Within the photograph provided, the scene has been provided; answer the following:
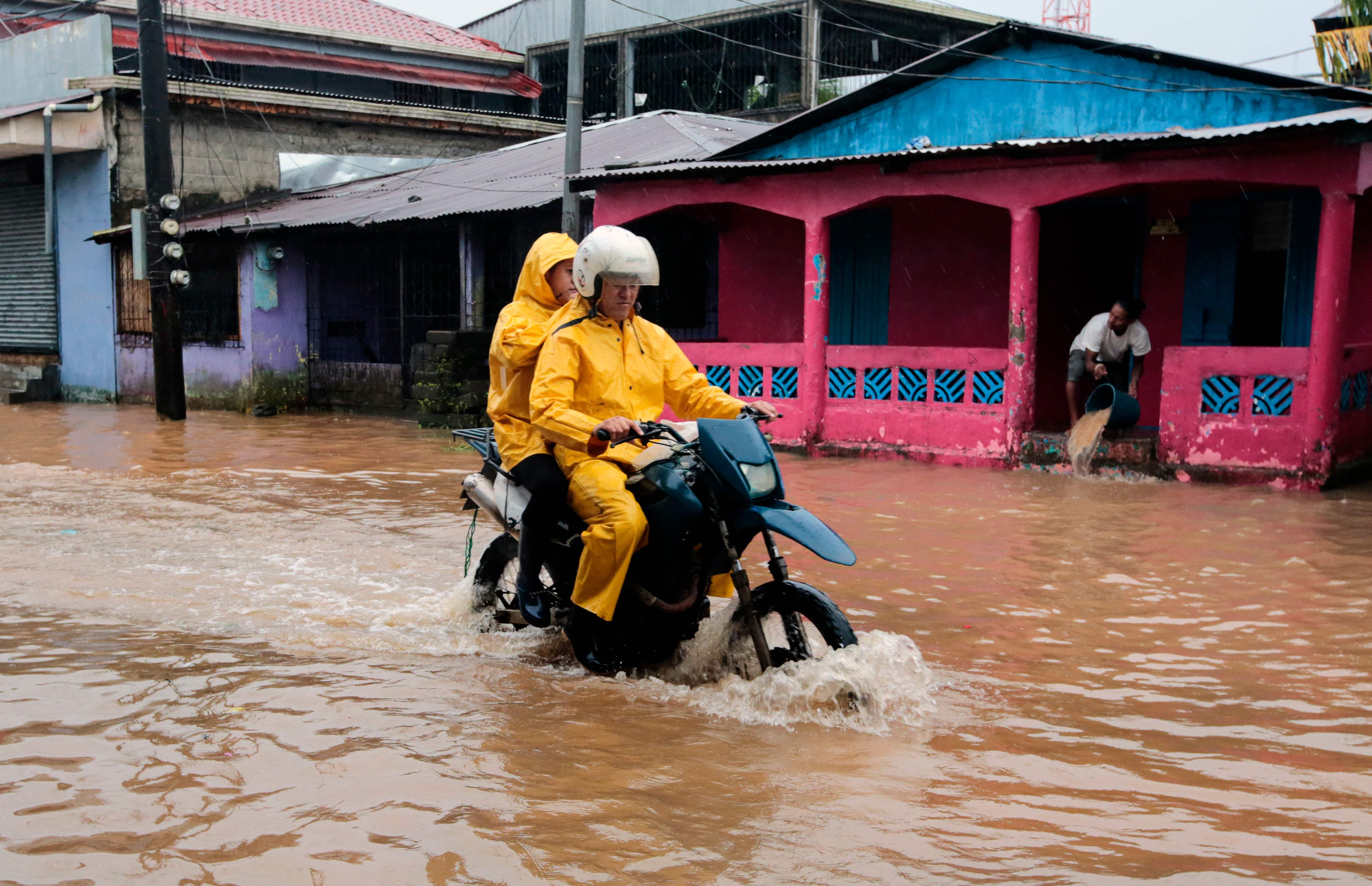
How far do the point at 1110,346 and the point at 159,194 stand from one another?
11846 mm

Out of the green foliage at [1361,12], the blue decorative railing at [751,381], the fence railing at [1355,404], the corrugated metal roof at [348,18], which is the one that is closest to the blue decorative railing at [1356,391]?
the fence railing at [1355,404]

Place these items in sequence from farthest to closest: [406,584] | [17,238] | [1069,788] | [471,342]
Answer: [17,238]
[471,342]
[406,584]
[1069,788]

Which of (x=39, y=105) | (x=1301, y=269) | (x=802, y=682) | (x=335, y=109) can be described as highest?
(x=335, y=109)

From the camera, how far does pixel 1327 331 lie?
31.9 feet

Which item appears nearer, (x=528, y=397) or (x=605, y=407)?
(x=605, y=407)

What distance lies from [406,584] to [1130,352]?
305 inches

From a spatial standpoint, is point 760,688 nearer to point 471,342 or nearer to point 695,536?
point 695,536

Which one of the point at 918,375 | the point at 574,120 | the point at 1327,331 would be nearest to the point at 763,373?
the point at 918,375

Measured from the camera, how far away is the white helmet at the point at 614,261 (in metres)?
4.53

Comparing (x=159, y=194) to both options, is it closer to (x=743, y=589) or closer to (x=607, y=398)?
(x=607, y=398)

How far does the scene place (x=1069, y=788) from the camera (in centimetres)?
364

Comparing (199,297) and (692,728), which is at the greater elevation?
(199,297)

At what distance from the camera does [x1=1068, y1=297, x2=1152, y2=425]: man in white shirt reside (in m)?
11.3

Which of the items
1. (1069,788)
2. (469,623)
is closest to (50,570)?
(469,623)
